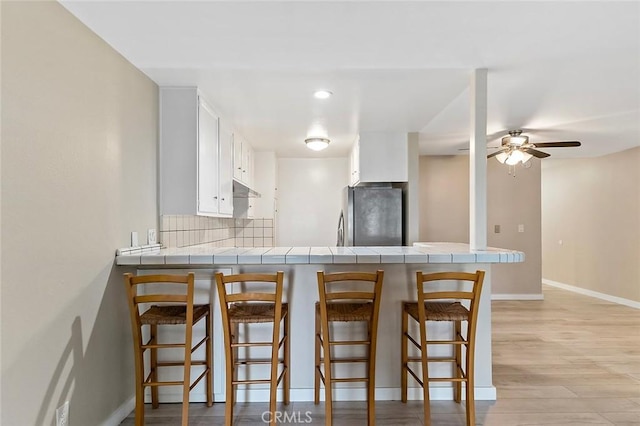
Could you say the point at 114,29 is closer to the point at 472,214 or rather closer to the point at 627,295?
the point at 472,214

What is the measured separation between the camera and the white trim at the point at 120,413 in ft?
7.44

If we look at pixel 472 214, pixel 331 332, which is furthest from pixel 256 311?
pixel 472 214

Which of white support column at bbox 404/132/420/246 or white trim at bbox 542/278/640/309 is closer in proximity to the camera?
white support column at bbox 404/132/420/246

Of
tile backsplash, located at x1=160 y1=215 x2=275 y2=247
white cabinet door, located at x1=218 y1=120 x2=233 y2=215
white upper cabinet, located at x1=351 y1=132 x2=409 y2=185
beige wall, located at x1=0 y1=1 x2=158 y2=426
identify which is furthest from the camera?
white upper cabinet, located at x1=351 y1=132 x2=409 y2=185

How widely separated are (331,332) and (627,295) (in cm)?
519

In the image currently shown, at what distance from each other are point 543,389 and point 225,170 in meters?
3.09

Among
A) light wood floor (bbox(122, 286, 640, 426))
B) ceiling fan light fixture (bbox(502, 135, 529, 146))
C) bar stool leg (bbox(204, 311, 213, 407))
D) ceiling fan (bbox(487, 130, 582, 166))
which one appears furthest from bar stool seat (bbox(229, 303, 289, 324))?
ceiling fan light fixture (bbox(502, 135, 529, 146))

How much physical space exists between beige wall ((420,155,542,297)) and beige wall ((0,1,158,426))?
14.8 feet

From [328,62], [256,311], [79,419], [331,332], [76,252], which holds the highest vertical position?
[328,62]

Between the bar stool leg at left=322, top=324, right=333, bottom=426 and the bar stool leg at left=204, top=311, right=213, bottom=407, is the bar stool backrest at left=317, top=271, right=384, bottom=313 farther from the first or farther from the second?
the bar stool leg at left=204, top=311, right=213, bottom=407

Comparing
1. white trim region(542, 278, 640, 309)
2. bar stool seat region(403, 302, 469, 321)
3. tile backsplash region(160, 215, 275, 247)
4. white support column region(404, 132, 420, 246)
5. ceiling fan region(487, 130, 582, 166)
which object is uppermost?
ceiling fan region(487, 130, 582, 166)

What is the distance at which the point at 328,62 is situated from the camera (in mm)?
2436

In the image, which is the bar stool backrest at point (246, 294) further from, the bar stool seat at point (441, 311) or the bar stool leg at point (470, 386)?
the bar stool leg at point (470, 386)

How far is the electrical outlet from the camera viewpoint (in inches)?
71.1
